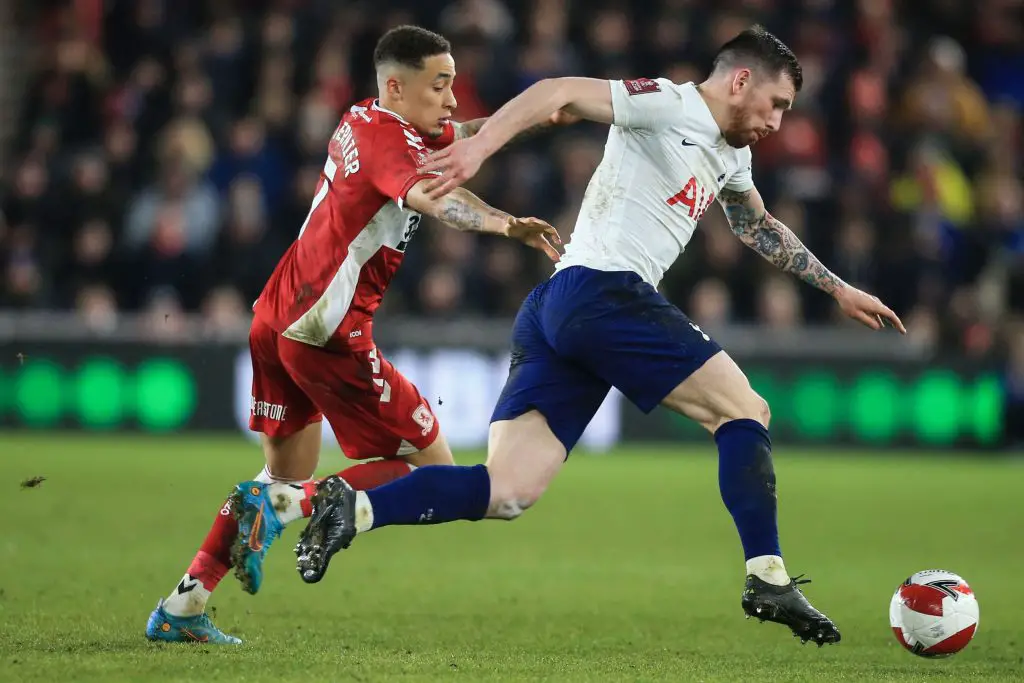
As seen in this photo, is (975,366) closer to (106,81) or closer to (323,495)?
(106,81)

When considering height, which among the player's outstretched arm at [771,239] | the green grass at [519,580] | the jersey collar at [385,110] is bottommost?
the green grass at [519,580]

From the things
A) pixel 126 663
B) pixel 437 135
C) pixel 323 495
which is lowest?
pixel 126 663

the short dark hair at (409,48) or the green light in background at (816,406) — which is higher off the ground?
the short dark hair at (409,48)

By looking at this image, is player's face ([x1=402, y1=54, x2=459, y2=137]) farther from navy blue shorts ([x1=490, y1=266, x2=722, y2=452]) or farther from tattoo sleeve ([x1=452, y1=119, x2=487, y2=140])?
navy blue shorts ([x1=490, y1=266, x2=722, y2=452])

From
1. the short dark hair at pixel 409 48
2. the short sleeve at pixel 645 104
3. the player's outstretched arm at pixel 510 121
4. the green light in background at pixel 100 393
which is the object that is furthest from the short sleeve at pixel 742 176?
the green light in background at pixel 100 393

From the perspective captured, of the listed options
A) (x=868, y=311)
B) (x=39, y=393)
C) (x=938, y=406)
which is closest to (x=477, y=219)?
(x=868, y=311)

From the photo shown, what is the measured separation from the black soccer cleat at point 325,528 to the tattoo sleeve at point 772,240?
2.09 meters

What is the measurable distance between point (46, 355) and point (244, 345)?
1.87 metres

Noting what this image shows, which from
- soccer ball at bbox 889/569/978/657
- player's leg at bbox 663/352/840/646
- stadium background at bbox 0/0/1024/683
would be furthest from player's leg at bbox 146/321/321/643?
stadium background at bbox 0/0/1024/683

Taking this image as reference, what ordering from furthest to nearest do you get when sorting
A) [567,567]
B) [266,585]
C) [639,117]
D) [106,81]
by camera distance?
[106,81] → [567,567] → [266,585] → [639,117]

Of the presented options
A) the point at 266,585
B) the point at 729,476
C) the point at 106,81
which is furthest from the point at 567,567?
the point at 106,81

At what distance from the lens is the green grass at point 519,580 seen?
17.8 ft

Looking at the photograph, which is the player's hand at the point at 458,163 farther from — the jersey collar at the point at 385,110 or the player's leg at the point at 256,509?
the player's leg at the point at 256,509

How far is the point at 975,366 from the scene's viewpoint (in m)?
15.5
